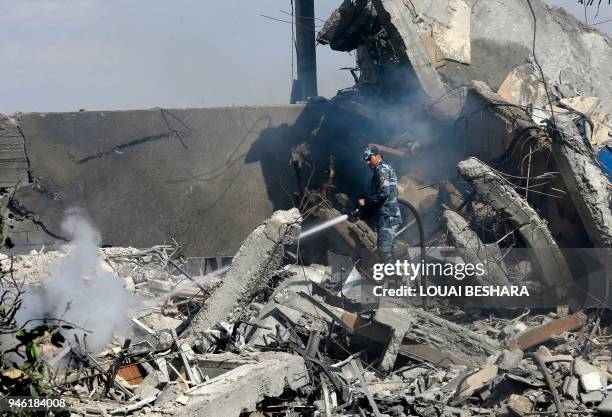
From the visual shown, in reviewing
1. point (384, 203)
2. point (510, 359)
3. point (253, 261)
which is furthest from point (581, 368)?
point (384, 203)

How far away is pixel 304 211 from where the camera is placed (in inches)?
494

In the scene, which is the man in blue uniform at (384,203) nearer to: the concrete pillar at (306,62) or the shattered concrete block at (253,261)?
the shattered concrete block at (253,261)

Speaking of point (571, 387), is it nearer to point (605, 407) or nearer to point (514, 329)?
point (605, 407)

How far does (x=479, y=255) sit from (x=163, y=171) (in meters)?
6.50

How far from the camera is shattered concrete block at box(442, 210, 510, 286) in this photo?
9.52 m

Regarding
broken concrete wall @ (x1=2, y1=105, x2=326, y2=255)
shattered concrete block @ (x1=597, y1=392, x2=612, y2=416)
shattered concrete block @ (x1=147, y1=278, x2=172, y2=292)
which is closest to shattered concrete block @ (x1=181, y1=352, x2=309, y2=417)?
shattered concrete block @ (x1=597, y1=392, x2=612, y2=416)

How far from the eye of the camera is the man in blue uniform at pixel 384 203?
10.4m

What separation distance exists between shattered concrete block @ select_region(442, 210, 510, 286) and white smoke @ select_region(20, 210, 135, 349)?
4.18 metres

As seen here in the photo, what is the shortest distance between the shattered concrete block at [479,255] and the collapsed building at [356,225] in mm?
28

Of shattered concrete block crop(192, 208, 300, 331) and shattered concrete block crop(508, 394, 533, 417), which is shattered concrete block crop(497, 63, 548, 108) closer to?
shattered concrete block crop(192, 208, 300, 331)

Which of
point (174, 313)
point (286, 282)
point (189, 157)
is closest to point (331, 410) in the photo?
point (286, 282)

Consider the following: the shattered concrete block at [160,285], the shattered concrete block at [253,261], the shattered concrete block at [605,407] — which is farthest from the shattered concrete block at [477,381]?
the shattered concrete block at [160,285]

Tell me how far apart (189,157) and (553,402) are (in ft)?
28.0

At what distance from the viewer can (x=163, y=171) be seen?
13773mm
